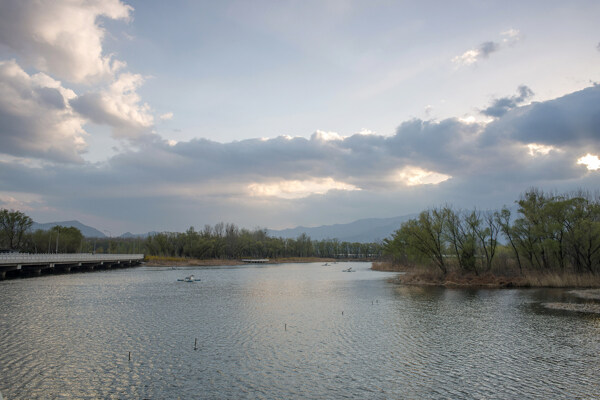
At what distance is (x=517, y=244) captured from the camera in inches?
2756

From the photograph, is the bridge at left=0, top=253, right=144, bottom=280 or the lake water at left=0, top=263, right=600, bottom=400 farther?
the bridge at left=0, top=253, right=144, bottom=280

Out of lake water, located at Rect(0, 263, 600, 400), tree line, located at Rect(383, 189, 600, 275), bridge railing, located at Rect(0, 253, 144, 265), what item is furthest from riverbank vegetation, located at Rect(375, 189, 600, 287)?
bridge railing, located at Rect(0, 253, 144, 265)

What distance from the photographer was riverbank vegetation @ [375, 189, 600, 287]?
59.6 metres

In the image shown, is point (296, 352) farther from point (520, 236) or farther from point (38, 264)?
point (38, 264)

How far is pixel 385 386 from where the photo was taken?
662 inches

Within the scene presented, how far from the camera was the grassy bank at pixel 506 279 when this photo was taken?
58.2 metres

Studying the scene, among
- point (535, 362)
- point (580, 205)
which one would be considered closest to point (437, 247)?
point (580, 205)

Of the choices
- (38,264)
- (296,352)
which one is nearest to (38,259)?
(38,264)

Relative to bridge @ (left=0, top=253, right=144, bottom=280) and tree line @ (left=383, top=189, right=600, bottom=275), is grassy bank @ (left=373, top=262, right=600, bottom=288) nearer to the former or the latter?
tree line @ (left=383, top=189, right=600, bottom=275)

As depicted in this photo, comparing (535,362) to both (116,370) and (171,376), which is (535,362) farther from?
(116,370)

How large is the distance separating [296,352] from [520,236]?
62306mm

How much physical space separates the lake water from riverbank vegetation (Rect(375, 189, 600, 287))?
26075 mm

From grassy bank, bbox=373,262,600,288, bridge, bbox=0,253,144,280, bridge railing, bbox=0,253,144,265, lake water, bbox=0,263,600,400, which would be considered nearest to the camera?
lake water, bbox=0,263,600,400

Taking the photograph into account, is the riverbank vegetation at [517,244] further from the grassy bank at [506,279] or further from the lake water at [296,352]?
the lake water at [296,352]
